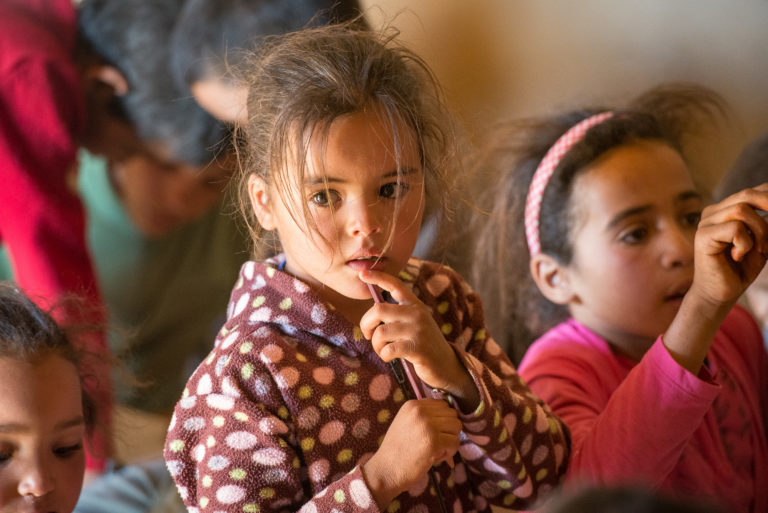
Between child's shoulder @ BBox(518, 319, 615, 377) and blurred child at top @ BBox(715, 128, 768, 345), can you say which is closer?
child's shoulder @ BBox(518, 319, 615, 377)

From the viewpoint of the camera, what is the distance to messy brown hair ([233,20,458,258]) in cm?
72

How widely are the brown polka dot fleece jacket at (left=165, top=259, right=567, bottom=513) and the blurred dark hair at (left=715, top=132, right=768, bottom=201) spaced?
0.63 metres

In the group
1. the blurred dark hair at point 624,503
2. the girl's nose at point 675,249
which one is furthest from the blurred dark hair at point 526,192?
the blurred dark hair at point 624,503

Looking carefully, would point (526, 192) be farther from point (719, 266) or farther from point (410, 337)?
point (410, 337)

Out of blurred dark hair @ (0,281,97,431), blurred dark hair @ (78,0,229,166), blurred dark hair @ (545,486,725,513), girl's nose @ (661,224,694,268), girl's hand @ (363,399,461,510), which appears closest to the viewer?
blurred dark hair @ (545,486,725,513)

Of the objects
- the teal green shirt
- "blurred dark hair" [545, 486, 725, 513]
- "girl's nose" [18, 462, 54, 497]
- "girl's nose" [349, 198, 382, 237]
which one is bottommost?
"blurred dark hair" [545, 486, 725, 513]

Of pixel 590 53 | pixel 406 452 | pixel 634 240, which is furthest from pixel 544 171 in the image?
pixel 406 452

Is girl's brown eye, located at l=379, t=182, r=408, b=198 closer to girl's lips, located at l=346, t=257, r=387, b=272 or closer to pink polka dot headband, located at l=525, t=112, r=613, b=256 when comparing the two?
girl's lips, located at l=346, t=257, r=387, b=272

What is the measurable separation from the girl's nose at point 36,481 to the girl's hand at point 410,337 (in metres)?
0.34

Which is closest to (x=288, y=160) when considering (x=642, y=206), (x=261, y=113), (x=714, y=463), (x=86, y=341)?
(x=261, y=113)

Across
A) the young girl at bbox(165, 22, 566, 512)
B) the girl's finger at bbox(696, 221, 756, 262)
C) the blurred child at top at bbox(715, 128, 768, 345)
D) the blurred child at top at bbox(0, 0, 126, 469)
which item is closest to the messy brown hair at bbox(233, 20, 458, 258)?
the young girl at bbox(165, 22, 566, 512)

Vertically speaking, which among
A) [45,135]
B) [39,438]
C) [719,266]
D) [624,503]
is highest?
[45,135]

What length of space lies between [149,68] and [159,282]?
1.04 ft

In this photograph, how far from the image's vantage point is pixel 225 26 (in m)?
1.21
